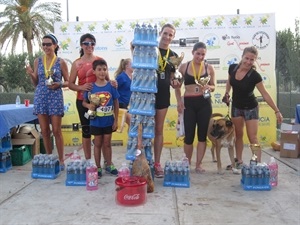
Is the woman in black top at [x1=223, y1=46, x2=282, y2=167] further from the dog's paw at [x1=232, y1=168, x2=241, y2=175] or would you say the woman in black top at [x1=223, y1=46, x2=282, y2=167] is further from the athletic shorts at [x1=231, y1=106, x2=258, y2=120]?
the dog's paw at [x1=232, y1=168, x2=241, y2=175]

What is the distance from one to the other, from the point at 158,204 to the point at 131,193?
321 mm

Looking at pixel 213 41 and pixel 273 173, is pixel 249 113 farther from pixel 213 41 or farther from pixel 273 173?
pixel 213 41

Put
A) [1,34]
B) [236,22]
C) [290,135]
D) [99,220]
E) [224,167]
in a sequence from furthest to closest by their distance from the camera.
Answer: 1. [1,34]
2. [236,22]
3. [290,135]
4. [224,167]
5. [99,220]

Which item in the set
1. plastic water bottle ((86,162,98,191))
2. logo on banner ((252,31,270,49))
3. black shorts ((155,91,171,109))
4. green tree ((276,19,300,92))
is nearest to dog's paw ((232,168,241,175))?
black shorts ((155,91,171,109))

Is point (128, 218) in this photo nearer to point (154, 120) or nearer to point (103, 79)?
point (154, 120)

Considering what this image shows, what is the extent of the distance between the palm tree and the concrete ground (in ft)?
61.3

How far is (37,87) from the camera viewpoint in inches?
196

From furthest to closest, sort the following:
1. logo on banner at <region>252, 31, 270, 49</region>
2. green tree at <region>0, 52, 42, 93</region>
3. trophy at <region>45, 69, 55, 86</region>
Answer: green tree at <region>0, 52, 42, 93</region>, logo on banner at <region>252, 31, 270, 49</region>, trophy at <region>45, 69, 55, 86</region>

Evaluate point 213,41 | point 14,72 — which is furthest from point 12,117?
point 14,72

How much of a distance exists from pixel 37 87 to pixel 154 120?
1739 millimetres

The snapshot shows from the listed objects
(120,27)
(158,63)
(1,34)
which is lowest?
(158,63)

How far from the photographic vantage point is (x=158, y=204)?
148 inches

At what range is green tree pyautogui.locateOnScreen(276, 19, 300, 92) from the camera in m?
11.4

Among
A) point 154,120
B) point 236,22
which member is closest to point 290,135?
point 236,22
